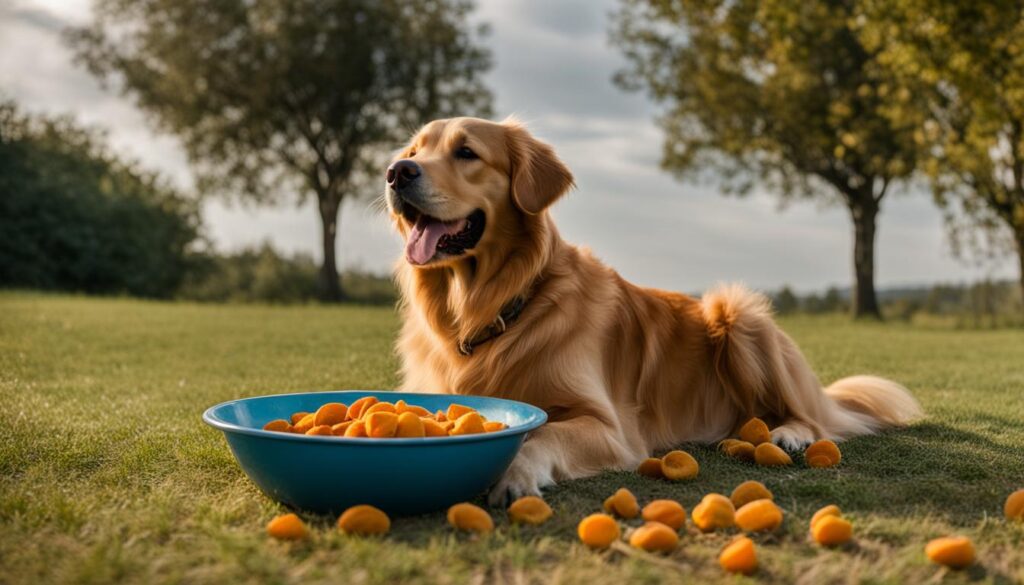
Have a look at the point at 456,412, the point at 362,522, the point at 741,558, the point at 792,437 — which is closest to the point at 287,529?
the point at 362,522

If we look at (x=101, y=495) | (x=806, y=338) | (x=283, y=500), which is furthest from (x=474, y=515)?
(x=806, y=338)

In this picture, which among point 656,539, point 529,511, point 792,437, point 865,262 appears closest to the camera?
point 656,539

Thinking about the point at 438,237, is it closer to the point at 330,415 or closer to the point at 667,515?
the point at 330,415

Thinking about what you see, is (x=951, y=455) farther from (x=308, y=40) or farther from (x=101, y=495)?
(x=308, y=40)

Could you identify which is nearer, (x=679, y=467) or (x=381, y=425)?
(x=381, y=425)

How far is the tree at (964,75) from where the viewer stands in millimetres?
14672

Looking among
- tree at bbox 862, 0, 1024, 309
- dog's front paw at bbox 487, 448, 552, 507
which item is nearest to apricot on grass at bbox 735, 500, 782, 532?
dog's front paw at bbox 487, 448, 552, 507

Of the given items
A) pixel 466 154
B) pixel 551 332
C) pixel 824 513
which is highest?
pixel 466 154

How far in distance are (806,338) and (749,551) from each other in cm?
949

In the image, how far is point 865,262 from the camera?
62.9 feet

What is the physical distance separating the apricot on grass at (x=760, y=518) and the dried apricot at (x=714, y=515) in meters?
0.03

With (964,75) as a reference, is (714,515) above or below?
below

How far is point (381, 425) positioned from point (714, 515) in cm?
99

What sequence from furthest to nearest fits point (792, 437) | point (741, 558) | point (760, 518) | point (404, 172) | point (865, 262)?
point (865, 262), point (792, 437), point (404, 172), point (760, 518), point (741, 558)
